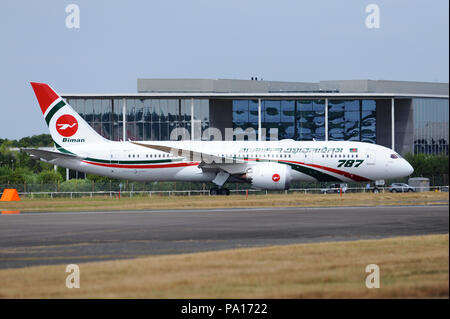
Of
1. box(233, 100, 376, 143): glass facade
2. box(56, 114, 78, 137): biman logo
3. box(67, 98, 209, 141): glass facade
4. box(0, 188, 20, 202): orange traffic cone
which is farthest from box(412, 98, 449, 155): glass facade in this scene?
box(0, 188, 20, 202): orange traffic cone

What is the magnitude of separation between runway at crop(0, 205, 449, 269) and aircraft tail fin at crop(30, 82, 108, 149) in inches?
724

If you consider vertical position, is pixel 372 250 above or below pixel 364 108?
below

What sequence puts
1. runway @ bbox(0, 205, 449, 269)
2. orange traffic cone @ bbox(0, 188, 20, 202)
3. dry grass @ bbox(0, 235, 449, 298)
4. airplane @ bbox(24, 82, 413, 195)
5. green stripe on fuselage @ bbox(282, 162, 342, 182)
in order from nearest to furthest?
dry grass @ bbox(0, 235, 449, 298)
runway @ bbox(0, 205, 449, 269)
orange traffic cone @ bbox(0, 188, 20, 202)
airplane @ bbox(24, 82, 413, 195)
green stripe on fuselage @ bbox(282, 162, 342, 182)

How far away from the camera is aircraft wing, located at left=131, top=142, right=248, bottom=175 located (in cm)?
4991

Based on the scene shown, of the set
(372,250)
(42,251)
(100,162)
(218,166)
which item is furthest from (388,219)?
(100,162)

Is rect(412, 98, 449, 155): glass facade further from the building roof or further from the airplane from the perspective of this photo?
the airplane

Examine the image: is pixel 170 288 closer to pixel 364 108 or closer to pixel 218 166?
pixel 218 166

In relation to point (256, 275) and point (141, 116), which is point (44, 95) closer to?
point (141, 116)

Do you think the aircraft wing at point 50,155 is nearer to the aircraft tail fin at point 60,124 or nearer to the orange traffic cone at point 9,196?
the aircraft tail fin at point 60,124

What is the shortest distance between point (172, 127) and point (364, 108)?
2297 cm

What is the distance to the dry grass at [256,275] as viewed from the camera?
38.3ft

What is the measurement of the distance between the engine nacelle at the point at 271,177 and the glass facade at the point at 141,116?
106 ft

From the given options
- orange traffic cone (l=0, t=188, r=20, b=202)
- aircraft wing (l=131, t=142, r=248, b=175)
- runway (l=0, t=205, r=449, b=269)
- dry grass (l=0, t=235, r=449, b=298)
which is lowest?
orange traffic cone (l=0, t=188, r=20, b=202)

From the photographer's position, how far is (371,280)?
40.2ft
